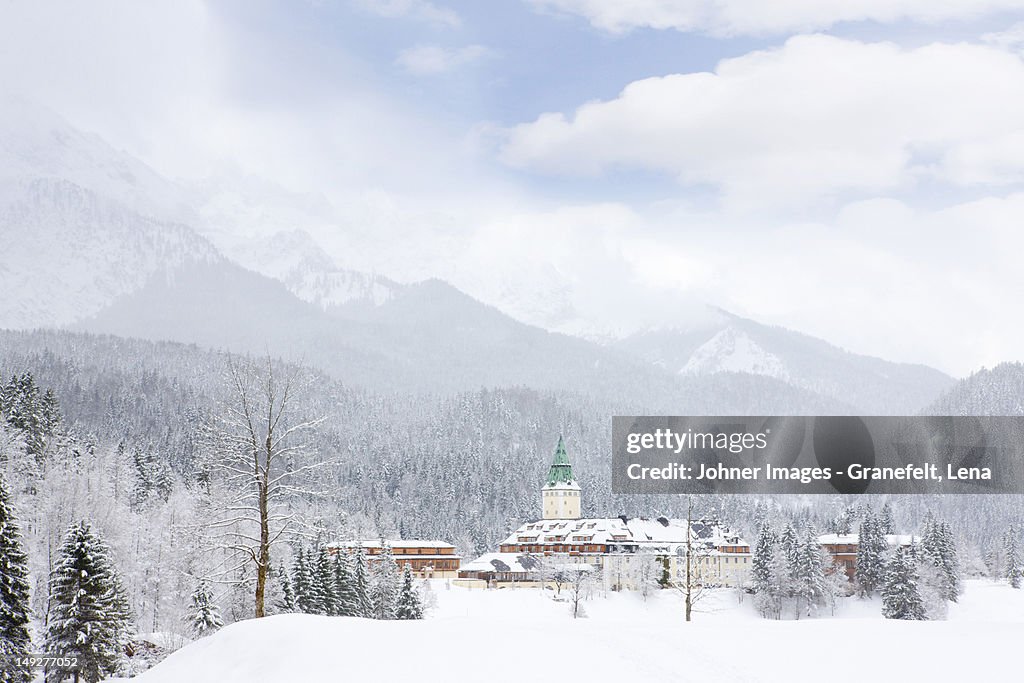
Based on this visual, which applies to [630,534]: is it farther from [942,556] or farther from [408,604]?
[408,604]

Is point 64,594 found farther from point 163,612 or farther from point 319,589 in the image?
point 163,612

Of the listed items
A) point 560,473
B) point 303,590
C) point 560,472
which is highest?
point 560,472

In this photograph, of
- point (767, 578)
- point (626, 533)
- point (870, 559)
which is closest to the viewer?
point (767, 578)

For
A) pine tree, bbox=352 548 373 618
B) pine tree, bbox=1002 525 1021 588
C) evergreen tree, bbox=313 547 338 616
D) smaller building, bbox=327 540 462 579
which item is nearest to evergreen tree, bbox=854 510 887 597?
pine tree, bbox=1002 525 1021 588

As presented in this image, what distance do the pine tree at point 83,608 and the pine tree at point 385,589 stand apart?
80.1 feet

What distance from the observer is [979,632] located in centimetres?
2838

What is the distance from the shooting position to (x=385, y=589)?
77125 millimetres

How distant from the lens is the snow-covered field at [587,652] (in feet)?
69.2

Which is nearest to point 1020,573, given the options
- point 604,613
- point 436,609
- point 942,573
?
point 942,573

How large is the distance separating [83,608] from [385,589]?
108ft

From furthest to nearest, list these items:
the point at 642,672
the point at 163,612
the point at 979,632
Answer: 1. the point at 163,612
2. the point at 979,632
3. the point at 642,672

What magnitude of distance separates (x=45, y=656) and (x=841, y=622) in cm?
3527

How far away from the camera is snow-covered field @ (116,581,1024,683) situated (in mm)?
21078

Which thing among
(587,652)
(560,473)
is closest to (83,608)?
(587,652)
